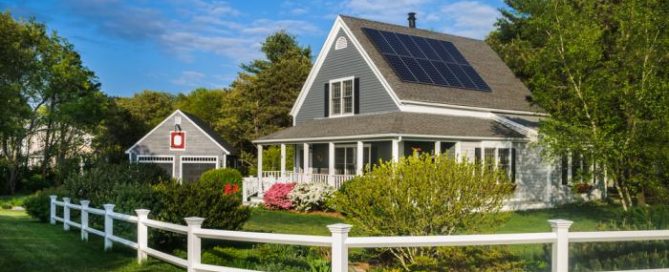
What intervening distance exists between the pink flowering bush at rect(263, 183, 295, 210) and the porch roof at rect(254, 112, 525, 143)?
7.66 ft

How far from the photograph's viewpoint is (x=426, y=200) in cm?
914

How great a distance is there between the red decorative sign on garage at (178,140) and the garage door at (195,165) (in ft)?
2.51

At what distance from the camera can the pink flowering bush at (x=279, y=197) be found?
75.5 feet

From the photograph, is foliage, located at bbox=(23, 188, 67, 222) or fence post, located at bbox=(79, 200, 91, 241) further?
foliage, located at bbox=(23, 188, 67, 222)

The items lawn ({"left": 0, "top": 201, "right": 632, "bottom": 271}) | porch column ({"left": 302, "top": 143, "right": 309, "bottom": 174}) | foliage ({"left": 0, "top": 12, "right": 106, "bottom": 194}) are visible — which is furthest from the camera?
foliage ({"left": 0, "top": 12, "right": 106, "bottom": 194})

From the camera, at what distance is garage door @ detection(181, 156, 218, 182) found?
128ft

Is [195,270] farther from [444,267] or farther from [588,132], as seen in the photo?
[588,132]

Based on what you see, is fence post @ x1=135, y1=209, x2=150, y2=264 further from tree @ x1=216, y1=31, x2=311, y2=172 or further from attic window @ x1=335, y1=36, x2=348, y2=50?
tree @ x1=216, y1=31, x2=311, y2=172

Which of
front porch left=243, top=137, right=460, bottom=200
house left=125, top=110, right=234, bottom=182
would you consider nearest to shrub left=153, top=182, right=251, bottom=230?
front porch left=243, top=137, right=460, bottom=200

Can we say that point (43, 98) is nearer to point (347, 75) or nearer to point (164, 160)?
point (164, 160)

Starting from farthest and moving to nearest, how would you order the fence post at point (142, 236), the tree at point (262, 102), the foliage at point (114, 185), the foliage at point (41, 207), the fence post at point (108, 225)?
1. the tree at point (262, 102)
2. the foliage at point (41, 207)
3. the foliage at point (114, 185)
4. the fence post at point (108, 225)
5. the fence post at point (142, 236)

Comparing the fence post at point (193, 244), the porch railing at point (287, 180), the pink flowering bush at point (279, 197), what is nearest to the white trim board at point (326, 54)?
the porch railing at point (287, 180)

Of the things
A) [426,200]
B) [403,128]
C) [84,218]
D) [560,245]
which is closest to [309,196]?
[403,128]

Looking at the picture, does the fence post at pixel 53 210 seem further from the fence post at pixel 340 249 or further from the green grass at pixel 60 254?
the fence post at pixel 340 249
